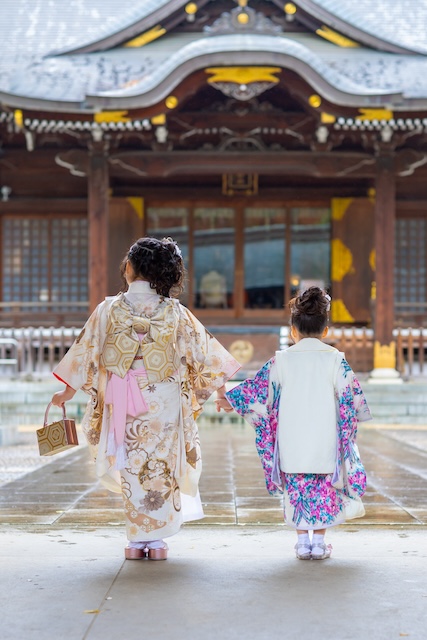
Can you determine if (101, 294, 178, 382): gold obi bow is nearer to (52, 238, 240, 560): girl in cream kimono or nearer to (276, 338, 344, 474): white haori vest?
(52, 238, 240, 560): girl in cream kimono

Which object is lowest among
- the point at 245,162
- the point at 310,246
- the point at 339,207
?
the point at 310,246

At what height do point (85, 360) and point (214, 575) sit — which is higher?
point (85, 360)

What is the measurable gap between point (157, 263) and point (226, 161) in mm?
10391

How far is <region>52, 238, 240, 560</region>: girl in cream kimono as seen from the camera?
4645mm

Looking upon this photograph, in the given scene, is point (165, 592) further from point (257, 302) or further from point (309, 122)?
point (257, 302)

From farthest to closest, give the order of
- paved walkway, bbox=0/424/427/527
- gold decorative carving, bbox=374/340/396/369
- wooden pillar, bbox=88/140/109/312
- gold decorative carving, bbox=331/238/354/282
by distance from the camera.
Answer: gold decorative carving, bbox=331/238/354/282 → gold decorative carving, bbox=374/340/396/369 → wooden pillar, bbox=88/140/109/312 → paved walkway, bbox=0/424/427/527

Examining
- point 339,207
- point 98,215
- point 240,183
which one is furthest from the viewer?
point 339,207

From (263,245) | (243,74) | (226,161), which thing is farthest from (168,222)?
(243,74)

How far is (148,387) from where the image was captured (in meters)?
4.70

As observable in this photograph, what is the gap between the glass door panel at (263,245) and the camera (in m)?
16.7

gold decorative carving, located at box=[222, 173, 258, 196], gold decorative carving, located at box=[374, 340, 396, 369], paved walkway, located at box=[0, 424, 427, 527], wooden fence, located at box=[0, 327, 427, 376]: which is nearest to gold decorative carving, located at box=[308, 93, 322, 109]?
gold decorative carving, located at box=[222, 173, 258, 196]

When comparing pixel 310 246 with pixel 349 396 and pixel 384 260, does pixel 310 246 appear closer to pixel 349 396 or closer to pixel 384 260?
pixel 384 260

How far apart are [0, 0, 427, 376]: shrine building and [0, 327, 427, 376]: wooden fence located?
0.34 metres

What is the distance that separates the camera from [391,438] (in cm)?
1127
